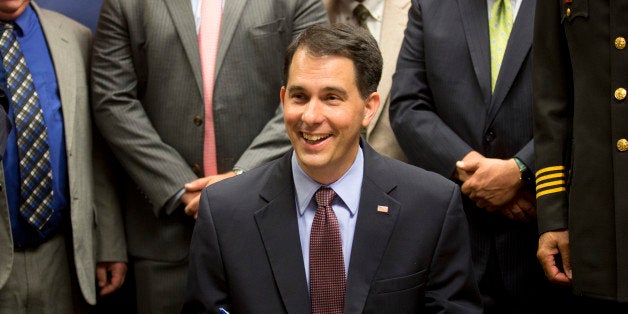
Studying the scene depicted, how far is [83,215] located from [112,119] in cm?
35

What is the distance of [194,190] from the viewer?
3248 millimetres

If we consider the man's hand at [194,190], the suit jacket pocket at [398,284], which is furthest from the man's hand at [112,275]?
the suit jacket pocket at [398,284]

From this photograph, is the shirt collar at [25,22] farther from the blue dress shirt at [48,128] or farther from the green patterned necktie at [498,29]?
the green patterned necktie at [498,29]

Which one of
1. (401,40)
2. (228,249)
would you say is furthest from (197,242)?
(401,40)

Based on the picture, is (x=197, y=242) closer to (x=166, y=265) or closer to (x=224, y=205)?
(x=224, y=205)

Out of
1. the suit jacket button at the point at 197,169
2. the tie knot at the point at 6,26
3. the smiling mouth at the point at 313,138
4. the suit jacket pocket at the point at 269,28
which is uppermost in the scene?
the tie knot at the point at 6,26

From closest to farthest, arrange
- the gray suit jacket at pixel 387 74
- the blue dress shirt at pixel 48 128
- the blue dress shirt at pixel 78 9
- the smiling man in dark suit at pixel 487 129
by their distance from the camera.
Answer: the smiling man in dark suit at pixel 487 129, the blue dress shirt at pixel 48 128, the gray suit jacket at pixel 387 74, the blue dress shirt at pixel 78 9

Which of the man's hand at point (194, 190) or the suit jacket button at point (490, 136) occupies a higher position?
the suit jacket button at point (490, 136)

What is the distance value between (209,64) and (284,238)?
1.08 metres

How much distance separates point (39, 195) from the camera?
3193mm

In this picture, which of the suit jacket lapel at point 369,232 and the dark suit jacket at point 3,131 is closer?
the suit jacket lapel at point 369,232

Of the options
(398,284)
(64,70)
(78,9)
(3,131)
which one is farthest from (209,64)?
(398,284)

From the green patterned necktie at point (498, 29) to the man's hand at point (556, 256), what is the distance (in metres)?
0.68

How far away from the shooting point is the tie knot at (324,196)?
2.48 meters
